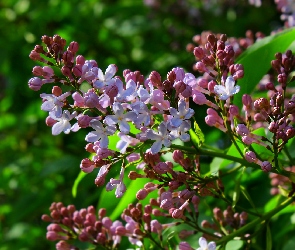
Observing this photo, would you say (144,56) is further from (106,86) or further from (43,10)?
(106,86)

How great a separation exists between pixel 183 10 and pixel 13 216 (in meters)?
2.02

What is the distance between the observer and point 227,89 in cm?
138

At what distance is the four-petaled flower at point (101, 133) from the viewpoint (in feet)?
4.32

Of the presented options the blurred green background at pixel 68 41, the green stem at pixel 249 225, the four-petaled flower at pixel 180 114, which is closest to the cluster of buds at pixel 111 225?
the green stem at pixel 249 225

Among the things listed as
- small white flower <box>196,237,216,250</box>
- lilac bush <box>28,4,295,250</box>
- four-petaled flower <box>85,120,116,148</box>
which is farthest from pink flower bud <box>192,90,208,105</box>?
small white flower <box>196,237,216,250</box>

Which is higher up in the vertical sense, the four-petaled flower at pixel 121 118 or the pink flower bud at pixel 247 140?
the four-petaled flower at pixel 121 118

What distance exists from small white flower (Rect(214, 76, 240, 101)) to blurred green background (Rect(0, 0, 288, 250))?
2.17 m

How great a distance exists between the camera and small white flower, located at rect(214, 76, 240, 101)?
53.7 inches

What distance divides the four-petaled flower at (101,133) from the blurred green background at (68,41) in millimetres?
2204

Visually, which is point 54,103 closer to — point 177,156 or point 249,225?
point 177,156

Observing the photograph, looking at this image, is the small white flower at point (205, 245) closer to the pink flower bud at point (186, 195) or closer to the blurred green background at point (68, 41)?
the pink flower bud at point (186, 195)

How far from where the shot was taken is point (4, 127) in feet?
14.4

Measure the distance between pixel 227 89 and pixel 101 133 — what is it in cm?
30

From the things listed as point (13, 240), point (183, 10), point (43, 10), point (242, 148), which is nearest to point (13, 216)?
point (13, 240)
